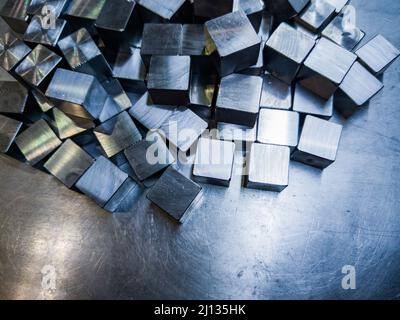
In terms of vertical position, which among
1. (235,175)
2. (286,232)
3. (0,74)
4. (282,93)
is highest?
(0,74)

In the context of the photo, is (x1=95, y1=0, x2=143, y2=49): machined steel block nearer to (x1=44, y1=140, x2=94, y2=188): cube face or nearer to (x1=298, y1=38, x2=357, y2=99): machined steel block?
(x1=44, y1=140, x2=94, y2=188): cube face

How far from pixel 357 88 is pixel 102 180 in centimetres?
115

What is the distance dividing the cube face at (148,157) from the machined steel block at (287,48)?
1.97ft

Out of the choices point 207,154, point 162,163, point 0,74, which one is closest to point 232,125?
point 207,154

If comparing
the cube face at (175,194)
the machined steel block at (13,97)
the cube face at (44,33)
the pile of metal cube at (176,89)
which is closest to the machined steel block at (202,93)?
the pile of metal cube at (176,89)

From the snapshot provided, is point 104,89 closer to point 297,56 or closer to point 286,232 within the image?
point 297,56

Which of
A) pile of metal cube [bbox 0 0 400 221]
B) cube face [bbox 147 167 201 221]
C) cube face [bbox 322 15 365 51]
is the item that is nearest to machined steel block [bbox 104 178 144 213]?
pile of metal cube [bbox 0 0 400 221]

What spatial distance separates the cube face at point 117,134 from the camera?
129 cm

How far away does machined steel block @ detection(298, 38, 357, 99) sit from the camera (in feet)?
4.15

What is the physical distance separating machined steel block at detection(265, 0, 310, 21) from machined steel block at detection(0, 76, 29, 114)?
114 centimetres

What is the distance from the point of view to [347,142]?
140cm

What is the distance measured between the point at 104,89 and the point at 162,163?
417 millimetres

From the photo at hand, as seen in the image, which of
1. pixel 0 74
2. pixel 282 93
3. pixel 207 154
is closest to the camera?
pixel 207 154

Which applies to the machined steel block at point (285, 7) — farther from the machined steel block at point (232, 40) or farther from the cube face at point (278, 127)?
the cube face at point (278, 127)
